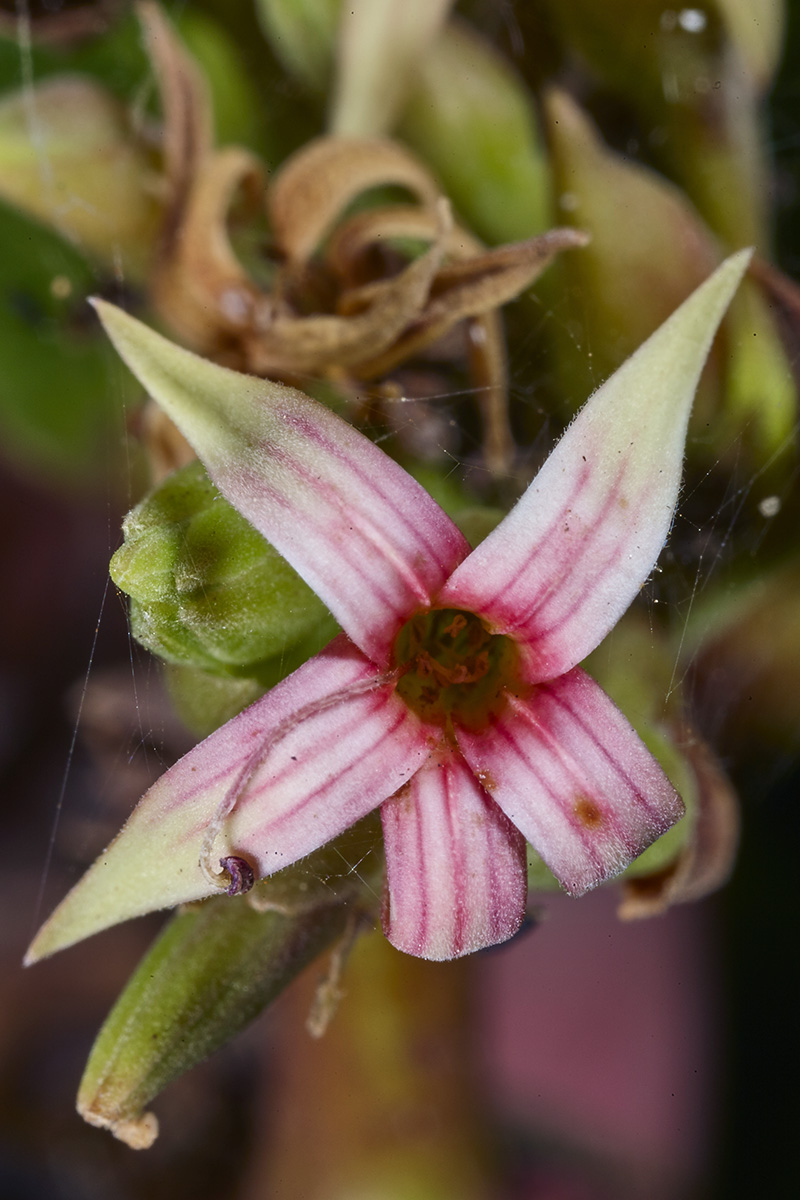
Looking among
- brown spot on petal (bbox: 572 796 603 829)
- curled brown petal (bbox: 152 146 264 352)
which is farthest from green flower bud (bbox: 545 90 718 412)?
brown spot on petal (bbox: 572 796 603 829)

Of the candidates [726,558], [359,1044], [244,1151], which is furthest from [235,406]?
[244,1151]

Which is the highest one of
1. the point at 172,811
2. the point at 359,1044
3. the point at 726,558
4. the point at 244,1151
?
the point at 172,811

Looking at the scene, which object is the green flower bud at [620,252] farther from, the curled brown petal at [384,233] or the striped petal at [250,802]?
the striped petal at [250,802]

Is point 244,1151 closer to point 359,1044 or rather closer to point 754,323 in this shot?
point 359,1044

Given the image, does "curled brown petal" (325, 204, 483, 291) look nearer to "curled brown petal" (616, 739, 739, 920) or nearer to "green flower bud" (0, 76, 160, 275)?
"green flower bud" (0, 76, 160, 275)

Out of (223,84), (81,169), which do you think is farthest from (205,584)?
(223,84)
